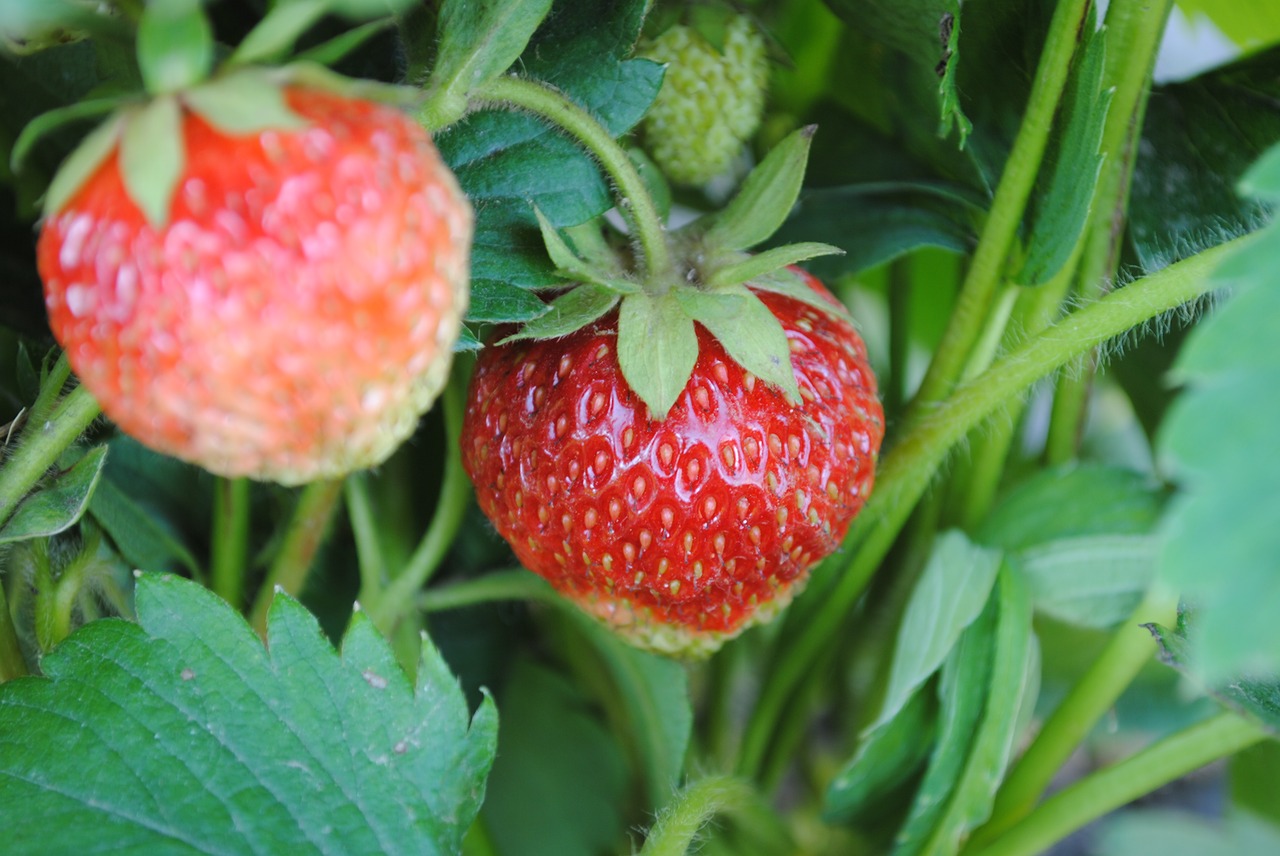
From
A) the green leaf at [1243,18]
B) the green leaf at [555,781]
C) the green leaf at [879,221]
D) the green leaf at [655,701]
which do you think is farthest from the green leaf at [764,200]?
the green leaf at [555,781]

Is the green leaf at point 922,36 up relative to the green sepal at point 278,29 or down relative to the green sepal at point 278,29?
down

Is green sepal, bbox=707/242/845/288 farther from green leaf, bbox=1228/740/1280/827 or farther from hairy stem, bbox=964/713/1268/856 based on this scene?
green leaf, bbox=1228/740/1280/827

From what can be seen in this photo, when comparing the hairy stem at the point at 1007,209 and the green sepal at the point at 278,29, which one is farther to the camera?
the hairy stem at the point at 1007,209

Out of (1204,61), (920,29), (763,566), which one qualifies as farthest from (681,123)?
(1204,61)

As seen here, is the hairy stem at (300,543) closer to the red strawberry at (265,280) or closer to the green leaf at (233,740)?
the green leaf at (233,740)

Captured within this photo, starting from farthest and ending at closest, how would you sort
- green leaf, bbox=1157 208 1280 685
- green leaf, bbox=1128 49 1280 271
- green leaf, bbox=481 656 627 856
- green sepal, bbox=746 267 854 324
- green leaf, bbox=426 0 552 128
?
green leaf, bbox=481 656 627 856 < green leaf, bbox=1128 49 1280 271 < green sepal, bbox=746 267 854 324 < green leaf, bbox=426 0 552 128 < green leaf, bbox=1157 208 1280 685

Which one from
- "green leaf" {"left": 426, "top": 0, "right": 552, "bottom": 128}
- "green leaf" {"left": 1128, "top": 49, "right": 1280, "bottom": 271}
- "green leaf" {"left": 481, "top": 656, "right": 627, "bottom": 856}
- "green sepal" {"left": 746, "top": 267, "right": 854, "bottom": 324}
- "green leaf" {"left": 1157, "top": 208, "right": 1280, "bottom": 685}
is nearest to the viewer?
"green leaf" {"left": 1157, "top": 208, "right": 1280, "bottom": 685}

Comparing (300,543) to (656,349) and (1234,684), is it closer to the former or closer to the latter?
(656,349)

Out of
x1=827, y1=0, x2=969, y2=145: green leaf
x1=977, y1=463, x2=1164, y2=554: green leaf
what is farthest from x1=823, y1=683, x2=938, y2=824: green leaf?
x1=827, y1=0, x2=969, y2=145: green leaf
